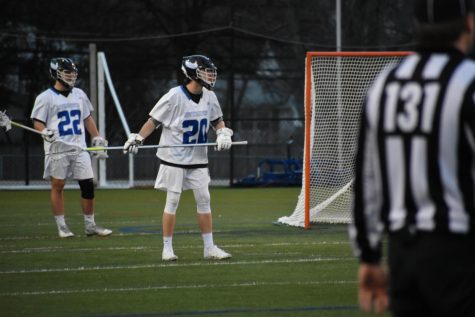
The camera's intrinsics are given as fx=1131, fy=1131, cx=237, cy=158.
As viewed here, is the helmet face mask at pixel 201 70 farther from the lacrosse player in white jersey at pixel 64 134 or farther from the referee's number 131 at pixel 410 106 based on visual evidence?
the referee's number 131 at pixel 410 106

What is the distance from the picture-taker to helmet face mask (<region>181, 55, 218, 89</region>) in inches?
388

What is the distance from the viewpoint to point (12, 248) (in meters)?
11.1

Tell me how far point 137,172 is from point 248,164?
276 centimetres

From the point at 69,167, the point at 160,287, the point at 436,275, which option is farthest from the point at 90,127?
the point at 436,275

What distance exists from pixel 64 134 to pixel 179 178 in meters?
2.87

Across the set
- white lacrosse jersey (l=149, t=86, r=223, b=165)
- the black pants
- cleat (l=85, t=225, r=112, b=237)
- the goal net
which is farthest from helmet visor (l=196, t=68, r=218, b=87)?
the black pants

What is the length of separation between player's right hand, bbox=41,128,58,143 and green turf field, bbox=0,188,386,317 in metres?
1.05

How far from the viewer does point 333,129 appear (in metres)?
14.2

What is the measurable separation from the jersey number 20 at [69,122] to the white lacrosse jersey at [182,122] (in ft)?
8.38

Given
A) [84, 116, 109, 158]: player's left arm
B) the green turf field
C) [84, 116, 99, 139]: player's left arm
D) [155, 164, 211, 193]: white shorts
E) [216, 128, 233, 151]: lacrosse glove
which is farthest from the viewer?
[84, 116, 99, 139]: player's left arm

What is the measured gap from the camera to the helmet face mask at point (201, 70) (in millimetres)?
9844

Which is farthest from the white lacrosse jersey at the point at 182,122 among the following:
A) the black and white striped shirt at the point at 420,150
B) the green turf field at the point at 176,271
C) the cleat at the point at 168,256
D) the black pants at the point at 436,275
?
the black pants at the point at 436,275

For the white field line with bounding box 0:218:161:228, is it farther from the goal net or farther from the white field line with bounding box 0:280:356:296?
the white field line with bounding box 0:280:356:296

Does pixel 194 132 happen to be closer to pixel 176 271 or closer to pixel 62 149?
pixel 176 271
